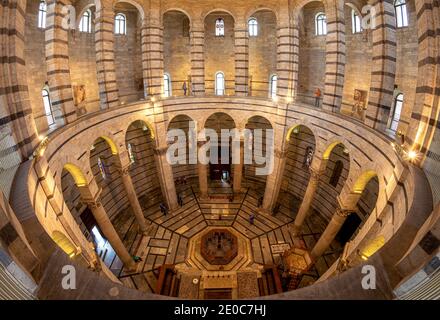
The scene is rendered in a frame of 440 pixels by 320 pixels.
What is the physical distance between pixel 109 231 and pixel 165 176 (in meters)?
5.36

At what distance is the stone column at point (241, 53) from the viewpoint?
1633 centimetres

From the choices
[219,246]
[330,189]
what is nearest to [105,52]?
[219,246]

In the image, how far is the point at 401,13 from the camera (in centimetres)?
1366

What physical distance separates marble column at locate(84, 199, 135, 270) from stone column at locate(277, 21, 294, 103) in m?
11.8

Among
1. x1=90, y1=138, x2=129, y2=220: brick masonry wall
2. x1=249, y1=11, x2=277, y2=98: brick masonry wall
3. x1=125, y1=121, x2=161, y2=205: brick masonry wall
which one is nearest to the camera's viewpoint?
x1=90, y1=138, x2=129, y2=220: brick masonry wall

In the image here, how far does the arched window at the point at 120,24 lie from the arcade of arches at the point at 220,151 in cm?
14

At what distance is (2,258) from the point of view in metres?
4.57

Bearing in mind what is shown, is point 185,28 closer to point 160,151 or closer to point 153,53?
point 153,53

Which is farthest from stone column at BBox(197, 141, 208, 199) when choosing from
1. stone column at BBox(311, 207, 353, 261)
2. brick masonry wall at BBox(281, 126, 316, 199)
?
stone column at BBox(311, 207, 353, 261)

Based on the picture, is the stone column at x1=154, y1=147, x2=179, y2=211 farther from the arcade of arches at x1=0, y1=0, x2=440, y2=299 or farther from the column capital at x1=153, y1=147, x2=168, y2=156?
the arcade of arches at x1=0, y1=0, x2=440, y2=299

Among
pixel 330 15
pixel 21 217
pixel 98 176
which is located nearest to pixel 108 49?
pixel 98 176

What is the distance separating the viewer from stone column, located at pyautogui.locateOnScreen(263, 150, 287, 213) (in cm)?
1719

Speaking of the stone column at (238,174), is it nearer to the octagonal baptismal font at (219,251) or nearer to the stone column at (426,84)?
the octagonal baptismal font at (219,251)
